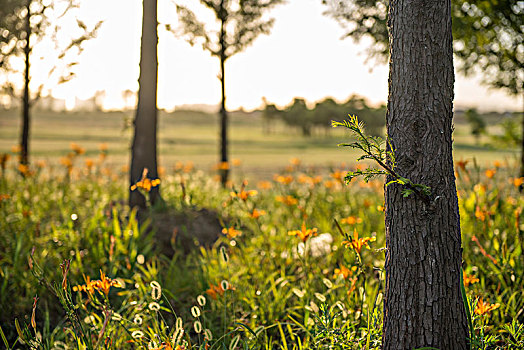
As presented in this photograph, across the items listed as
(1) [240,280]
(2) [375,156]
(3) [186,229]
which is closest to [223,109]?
(3) [186,229]

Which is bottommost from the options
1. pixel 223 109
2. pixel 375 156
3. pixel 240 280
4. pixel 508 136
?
pixel 240 280

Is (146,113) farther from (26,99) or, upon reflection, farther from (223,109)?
(26,99)

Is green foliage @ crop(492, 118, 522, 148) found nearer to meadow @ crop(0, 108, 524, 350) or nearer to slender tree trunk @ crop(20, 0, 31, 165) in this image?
meadow @ crop(0, 108, 524, 350)

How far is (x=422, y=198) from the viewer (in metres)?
2.26

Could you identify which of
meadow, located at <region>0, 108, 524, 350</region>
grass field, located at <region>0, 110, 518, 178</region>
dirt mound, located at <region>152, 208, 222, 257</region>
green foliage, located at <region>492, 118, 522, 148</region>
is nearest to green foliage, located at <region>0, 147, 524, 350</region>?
meadow, located at <region>0, 108, 524, 350</region>

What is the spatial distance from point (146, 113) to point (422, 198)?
14.3 ft

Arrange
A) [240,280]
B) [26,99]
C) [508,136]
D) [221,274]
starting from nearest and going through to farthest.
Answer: [221,274] → [240,280] → [508,136] → [26,99]

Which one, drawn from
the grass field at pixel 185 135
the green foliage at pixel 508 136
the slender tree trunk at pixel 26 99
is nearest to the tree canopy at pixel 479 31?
the green foliage at pixel 508 136

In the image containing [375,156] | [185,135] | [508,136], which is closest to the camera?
[375,156]

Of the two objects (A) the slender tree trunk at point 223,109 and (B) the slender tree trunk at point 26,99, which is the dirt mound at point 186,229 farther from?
(B) the slender tree trunk at point 26,99

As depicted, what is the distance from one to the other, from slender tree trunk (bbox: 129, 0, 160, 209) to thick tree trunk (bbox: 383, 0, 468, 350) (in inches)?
158

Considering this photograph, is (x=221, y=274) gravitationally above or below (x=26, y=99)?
below

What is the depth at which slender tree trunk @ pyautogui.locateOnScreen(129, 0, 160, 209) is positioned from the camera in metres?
5.70

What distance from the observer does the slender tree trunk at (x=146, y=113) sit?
5.70 meters
